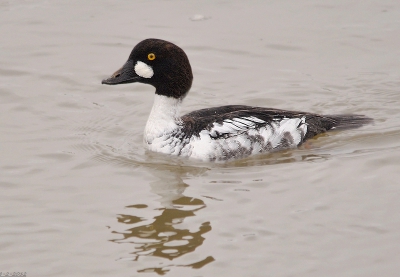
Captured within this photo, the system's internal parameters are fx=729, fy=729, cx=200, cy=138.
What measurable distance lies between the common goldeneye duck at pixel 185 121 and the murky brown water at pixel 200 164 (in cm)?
21

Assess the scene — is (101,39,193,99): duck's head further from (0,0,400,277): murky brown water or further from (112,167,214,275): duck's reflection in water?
(112,167,214,275): duck's reflection in water

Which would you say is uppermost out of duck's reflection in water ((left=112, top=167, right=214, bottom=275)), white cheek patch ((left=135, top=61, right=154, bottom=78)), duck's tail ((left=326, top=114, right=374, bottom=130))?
white cheek patch ((left=135, top=61, right=154, bottom=78))

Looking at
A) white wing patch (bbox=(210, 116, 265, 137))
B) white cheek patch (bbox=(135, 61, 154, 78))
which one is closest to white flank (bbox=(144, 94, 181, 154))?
white cheek patch (bbox=(135, 61, 154, 78))

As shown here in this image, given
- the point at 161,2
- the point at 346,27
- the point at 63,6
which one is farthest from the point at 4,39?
the point at 346,27

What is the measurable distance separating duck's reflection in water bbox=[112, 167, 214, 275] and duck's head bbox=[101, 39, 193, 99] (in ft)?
5.69

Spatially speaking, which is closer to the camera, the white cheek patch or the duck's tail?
the white cheek patch

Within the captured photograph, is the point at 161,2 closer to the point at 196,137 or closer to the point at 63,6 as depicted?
the point at 63,6

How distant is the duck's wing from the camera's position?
10062 mm

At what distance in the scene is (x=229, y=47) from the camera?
45.6ft

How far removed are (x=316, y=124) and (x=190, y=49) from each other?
382 centimetres

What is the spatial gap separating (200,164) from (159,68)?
144 centimetres

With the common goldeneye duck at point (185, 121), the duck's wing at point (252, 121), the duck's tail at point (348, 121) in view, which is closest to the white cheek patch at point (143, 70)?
the common goldeneye duck at point (185, 121)

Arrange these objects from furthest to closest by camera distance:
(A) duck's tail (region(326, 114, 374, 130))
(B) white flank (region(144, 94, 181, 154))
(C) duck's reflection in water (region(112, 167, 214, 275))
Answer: (A) duck's tail (region(326, 114, 374, 130)) → (B) white flank (region(144, 94, 181, 154)) → (C) duck's reflection in water (region(112, 167, 214, 275))

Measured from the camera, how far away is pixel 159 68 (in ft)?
32.8
